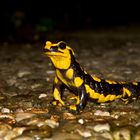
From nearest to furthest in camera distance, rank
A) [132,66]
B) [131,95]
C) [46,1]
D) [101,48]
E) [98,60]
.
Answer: [131,95]
[132,66]
[98,60]
[101,48]
[46,1]

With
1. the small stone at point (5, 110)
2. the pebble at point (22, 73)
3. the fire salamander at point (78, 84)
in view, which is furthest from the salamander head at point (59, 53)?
the pebble at point (22, 73)

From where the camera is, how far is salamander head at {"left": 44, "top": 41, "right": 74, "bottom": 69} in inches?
141

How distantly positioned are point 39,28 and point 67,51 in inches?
312

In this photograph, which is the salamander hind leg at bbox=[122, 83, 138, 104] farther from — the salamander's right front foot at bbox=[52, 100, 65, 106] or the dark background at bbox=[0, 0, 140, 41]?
the dark background at bbox=[0, 0, 140, 41]

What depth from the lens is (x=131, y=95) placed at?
4.18 meters

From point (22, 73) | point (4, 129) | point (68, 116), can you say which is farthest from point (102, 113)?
point (22, 73)

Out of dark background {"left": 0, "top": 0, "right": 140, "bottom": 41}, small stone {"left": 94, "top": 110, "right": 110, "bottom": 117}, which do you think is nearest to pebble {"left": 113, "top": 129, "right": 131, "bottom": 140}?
small stone {"left": 94, "top": 110, "right": 110, "bottom": 117}

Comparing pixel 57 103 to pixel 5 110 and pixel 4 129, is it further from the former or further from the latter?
pixel 4 129

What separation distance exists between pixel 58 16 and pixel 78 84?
33.1ft

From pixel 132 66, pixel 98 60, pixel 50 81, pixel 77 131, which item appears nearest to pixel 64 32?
pixel 98 60

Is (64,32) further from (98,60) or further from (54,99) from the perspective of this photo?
(54,99)

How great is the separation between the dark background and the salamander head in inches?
246

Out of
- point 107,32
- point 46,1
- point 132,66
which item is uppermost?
point 46,1

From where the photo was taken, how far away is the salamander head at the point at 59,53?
11.8 ft
